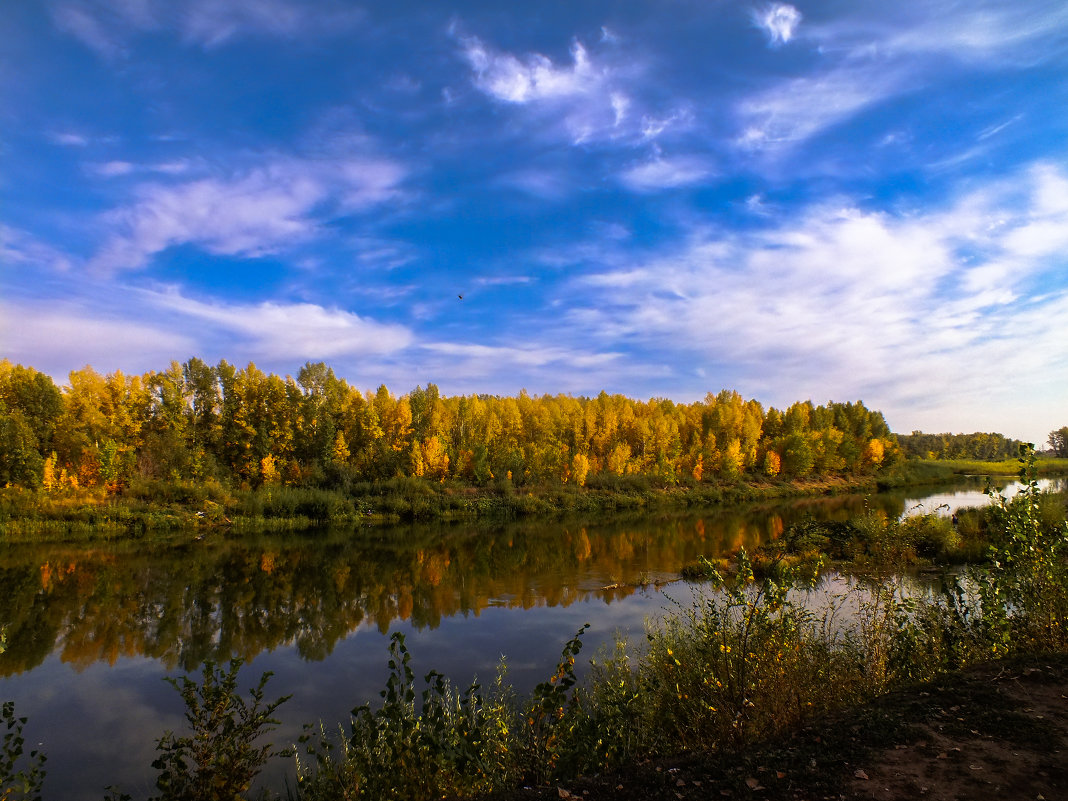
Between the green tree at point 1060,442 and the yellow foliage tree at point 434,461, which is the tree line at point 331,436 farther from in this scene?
the green tree at point 1060,442

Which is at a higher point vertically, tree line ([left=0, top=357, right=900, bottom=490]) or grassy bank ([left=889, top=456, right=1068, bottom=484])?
tree line ([left=0, top=357, right=900, bottom=490])

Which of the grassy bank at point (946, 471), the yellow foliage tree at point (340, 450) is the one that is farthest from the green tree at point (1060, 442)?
the yellow foliage tree at point (340, 450)

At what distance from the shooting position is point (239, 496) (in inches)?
1481

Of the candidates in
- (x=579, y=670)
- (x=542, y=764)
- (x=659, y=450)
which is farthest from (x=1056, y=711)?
(x=659, y=450)

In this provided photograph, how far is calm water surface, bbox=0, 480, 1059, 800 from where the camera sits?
29.6ft

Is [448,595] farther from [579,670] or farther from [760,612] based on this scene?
[760,612]

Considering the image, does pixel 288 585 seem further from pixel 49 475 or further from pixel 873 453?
pixel 873 453

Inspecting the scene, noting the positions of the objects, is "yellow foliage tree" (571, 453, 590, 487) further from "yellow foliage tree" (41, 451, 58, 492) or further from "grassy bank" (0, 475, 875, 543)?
"yellow foliage tree" (41, 451, 58, 492)

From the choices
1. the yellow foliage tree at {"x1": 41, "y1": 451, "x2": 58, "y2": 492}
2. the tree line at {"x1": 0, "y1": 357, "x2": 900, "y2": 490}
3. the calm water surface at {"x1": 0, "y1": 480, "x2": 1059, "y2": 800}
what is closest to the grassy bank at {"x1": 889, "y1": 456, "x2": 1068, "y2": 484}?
the tree line at {"x1": 0, "y1": 357, "x2": 900, "y2": 490}

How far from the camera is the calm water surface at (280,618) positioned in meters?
9.02

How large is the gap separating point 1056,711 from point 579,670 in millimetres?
6747

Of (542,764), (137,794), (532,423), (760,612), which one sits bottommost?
(137,794)

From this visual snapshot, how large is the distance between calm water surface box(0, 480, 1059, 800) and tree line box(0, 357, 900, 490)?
1432cm

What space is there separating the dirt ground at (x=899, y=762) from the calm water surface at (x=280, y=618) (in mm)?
5180
